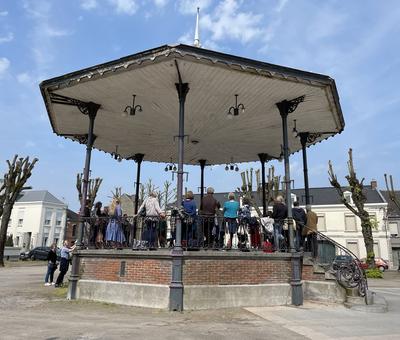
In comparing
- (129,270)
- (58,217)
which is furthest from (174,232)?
(58,217)

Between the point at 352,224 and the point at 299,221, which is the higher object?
the point at 352,224

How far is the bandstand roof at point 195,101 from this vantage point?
977 cm

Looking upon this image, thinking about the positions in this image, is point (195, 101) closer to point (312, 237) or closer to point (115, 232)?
point (115, 232)

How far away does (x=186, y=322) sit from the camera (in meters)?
Result: 7.82

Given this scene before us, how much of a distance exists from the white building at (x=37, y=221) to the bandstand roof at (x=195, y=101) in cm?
5728

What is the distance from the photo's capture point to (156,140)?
16406 millimetres

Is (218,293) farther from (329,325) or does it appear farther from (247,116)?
(247,116)

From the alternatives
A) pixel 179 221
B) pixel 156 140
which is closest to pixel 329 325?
pixel 179 221

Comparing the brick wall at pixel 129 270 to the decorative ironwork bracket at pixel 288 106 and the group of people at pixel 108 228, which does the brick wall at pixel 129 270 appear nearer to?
the group of people at pixel 108 228

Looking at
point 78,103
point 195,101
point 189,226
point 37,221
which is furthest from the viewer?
point 37,221

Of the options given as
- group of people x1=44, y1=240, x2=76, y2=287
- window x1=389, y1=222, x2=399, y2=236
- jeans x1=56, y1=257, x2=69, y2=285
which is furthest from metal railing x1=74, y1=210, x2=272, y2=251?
window x1=389, y1=222, x2=399, y2=236

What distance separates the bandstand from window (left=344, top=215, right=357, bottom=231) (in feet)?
128

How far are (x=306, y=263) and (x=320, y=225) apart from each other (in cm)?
4229

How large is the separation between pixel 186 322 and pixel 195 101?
6.87m
